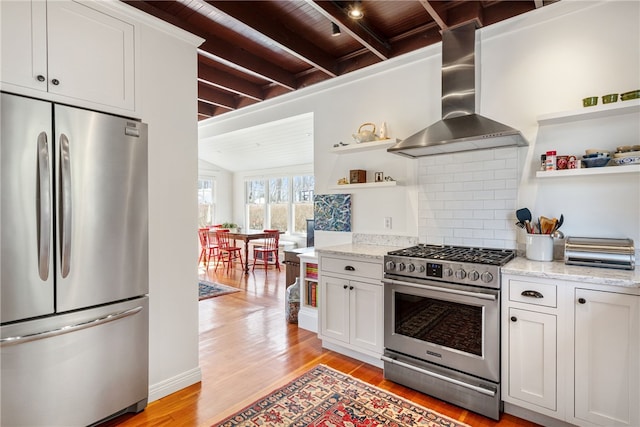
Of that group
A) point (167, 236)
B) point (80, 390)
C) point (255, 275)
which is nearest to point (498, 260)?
point (167, 236)

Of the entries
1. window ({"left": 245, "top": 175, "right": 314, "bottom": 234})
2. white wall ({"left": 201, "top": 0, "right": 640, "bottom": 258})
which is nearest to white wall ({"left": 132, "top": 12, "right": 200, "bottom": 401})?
white wall ({"left": 201, "top": 0, "right": 640, "bottom": 258})

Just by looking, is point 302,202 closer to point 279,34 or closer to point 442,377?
point 279,34

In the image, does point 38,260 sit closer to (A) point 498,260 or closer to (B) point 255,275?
(A) point 498,260

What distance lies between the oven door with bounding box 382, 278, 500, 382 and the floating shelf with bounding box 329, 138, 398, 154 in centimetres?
125

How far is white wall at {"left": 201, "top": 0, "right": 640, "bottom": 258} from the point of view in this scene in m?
2.19

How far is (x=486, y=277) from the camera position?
2084mm

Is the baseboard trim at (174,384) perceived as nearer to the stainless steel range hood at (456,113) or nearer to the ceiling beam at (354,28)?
the stainless steel range hood at (456,113)

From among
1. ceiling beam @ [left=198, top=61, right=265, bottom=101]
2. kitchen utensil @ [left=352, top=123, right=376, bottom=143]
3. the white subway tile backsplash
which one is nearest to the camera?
the white subway tile backsplash

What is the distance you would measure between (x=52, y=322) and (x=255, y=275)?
4.81 metres

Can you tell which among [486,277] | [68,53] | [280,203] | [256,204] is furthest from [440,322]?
[256,204]

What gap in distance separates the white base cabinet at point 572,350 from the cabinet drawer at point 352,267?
0.92 metres

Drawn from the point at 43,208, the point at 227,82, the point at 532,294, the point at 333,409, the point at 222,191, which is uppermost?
the point at 227,82

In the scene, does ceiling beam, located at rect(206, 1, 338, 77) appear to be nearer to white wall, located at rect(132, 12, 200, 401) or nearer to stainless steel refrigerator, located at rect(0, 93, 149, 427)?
white wall, located at rect(132, 12, 200, 401)

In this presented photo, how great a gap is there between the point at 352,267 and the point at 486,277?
106 cm
